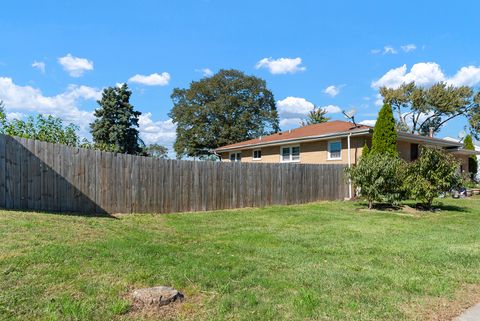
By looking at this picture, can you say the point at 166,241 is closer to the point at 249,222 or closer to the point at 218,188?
the point at 249,222

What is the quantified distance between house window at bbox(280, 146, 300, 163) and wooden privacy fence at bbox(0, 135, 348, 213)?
5.63 m

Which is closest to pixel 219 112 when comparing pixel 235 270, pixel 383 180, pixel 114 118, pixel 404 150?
pixel 114 118

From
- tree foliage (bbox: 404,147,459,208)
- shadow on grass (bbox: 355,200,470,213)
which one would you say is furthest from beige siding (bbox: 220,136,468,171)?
tree foliage (bbox: 404,147,459,208)

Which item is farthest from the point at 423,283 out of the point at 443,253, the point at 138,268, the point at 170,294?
the point at 138,268

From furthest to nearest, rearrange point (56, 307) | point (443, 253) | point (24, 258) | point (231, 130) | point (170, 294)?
1. point (231, 130)
2. point (443, 253)
3. point (24, 258)
4. point (170, 294)
5. point (56, 307)

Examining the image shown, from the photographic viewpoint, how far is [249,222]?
386 inches

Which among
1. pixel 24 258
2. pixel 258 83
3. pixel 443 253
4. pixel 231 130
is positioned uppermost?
pixel 258 83

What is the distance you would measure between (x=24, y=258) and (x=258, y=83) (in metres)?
44.4

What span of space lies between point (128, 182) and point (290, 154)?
12.7 meters

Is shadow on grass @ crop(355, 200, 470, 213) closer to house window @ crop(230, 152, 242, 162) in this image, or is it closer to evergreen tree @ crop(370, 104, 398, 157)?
evergreen tree @ crop(370, 104, 398, 157)

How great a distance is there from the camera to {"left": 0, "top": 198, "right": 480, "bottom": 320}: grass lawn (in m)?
→ 3.64

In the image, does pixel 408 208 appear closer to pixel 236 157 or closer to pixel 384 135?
pixel 384 135

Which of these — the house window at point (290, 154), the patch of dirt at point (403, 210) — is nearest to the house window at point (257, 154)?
the house window at point (290, 154)

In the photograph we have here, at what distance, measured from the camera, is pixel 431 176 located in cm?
1272
